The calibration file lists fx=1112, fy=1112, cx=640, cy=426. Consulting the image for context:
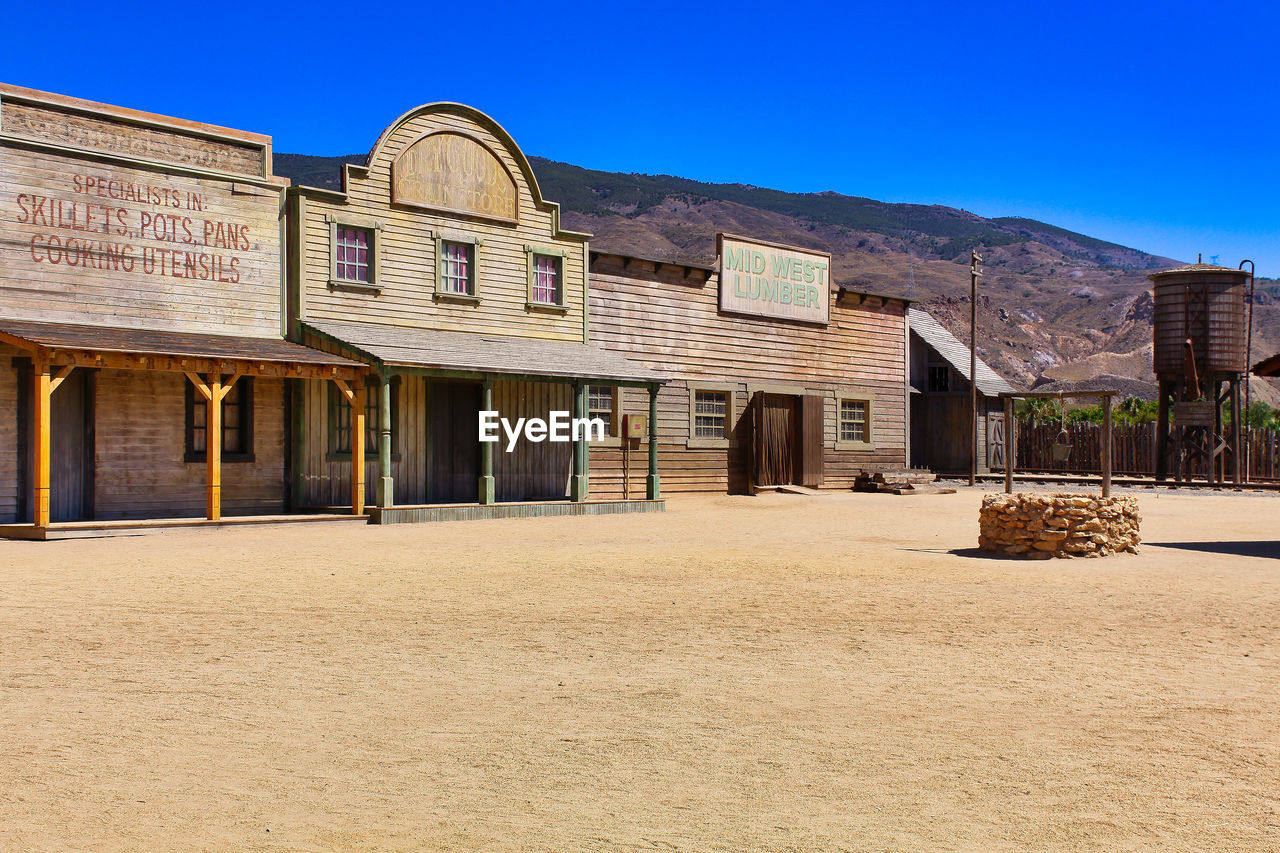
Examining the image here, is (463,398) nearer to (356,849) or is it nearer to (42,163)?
(42,163)

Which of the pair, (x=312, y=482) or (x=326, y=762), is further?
(x=312, y=482)

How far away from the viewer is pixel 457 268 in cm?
2130

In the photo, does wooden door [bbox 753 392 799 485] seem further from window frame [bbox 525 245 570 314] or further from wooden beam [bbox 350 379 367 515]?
wooden beam [bbox 350 379 367 515]

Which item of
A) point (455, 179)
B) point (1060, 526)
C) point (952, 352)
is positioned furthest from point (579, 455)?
point (952, 352)

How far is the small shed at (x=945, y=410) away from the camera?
35344mm

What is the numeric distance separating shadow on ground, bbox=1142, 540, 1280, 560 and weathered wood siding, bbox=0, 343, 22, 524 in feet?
53.5

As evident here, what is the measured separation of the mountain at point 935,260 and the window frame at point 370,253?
71484 mm

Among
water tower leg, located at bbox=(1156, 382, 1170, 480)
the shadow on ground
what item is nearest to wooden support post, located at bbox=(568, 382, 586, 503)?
the shadow on ground

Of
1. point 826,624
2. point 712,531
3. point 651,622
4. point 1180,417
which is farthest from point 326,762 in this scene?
point 1180,417

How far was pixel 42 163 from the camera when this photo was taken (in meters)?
16.5

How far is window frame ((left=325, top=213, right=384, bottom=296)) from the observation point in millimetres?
19484

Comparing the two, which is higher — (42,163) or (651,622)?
(42,163)

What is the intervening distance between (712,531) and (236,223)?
9417mm

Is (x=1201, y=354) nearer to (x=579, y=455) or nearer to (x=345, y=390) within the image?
(x=579, y=455)
